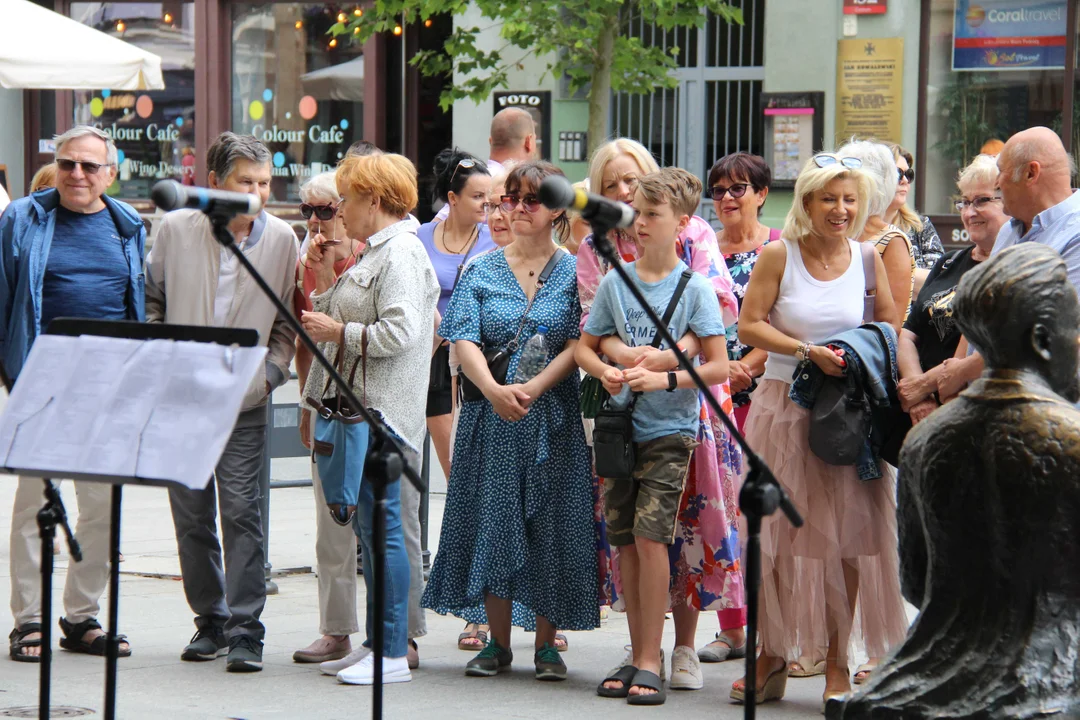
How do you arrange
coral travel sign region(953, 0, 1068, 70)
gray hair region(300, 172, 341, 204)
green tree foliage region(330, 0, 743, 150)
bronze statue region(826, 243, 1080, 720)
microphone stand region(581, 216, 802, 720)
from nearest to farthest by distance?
bronze statue region(826, 243, 1080, 720)
microphone stand region(581, 216, 802, 720)
gray hair region(300, 172, 341, 204)
green tree foliage region(330, 0, 743, 150)
coral travel sign region(953, 0, 1068, 70)

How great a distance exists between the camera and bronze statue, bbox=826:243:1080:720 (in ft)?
8.67

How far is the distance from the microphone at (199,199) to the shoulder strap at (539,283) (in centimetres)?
202

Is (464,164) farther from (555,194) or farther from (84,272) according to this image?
(555,194)

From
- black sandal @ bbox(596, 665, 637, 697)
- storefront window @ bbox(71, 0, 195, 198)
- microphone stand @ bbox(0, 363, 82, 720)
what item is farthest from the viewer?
storefront window @ bbox(71, 0, 195, 198)

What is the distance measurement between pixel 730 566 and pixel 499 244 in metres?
1.94

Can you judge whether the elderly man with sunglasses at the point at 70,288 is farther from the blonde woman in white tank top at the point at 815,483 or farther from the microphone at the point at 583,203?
the microphone at the point at 583,203

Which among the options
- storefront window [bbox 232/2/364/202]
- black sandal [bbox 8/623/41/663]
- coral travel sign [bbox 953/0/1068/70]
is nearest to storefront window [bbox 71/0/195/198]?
storefront window [bbox 232/2/364/202]

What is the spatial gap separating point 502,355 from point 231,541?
4.34 ft

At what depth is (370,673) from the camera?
580cm

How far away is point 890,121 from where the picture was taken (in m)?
15.4

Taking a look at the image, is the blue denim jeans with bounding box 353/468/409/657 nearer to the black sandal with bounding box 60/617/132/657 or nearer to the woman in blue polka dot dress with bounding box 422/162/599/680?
the woman in blue polka dot dress with bounding box 422/162/599/680

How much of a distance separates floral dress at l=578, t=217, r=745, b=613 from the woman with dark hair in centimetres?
148

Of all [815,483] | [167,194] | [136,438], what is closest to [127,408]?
[136,438]

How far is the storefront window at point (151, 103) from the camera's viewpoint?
1852cm
